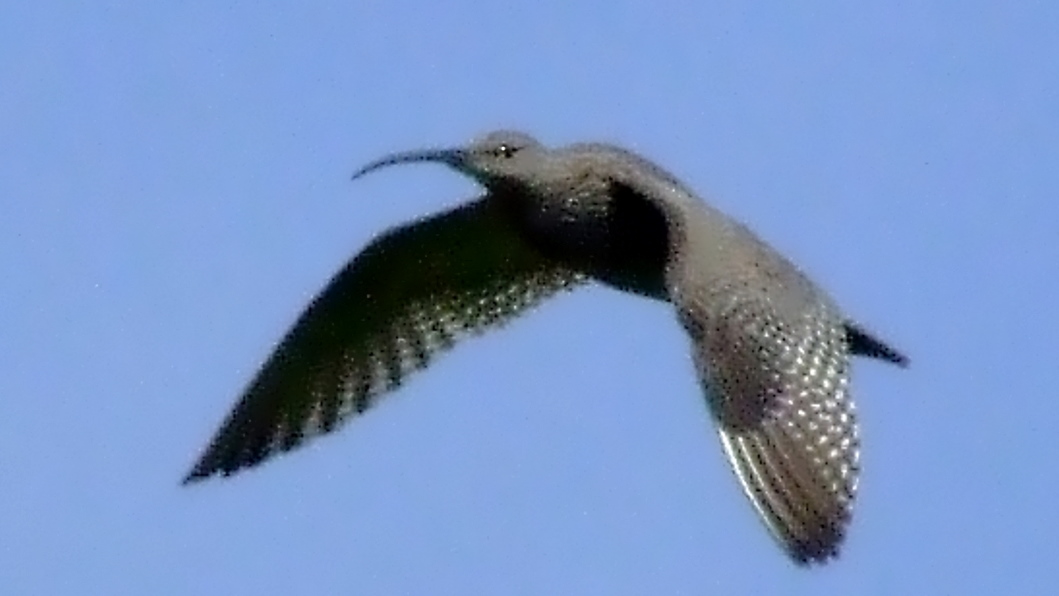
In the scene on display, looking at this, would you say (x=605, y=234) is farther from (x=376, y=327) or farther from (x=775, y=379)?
(x=775, y=379)

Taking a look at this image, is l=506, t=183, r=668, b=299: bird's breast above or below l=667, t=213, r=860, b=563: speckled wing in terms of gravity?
above

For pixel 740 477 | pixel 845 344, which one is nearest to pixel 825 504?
pixel 740 477

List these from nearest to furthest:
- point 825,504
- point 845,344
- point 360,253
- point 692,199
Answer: point 825,504
point 845,344
point 692,199
point 360,253

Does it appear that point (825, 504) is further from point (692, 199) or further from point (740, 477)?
→ point (692, 199)

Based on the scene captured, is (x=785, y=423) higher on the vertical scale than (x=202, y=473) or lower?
lower

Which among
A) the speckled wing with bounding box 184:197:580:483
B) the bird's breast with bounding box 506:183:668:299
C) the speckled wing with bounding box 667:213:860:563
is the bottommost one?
the speckled wing with bounding box 667:213:860:563

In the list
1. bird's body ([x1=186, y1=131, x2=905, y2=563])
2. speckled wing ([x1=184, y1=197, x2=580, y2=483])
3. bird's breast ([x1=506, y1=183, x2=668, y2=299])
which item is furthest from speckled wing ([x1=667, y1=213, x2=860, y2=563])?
speckled wing ([x1=184, y1=197, x2=580, y2=483])

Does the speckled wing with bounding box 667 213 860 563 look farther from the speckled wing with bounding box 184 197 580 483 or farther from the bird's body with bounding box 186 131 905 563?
the speckled wing with bounding box 184 197 580 483
